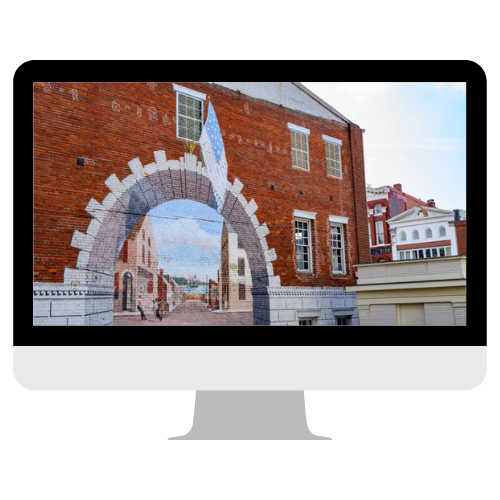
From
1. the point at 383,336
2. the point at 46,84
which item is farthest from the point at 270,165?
the point at 383,336

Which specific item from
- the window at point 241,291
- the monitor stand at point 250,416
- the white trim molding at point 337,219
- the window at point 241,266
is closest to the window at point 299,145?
the white trim molding at point 337,219

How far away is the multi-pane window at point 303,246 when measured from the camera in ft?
23.0

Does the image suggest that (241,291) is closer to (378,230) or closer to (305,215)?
(305,215)

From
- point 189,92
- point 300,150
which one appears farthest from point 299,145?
point 189,92

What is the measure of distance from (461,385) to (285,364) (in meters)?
1.55

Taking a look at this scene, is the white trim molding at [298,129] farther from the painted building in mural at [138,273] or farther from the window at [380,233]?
the painted building in mural at [138,273]

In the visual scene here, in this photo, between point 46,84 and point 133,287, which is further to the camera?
point 133,287

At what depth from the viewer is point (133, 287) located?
604cm

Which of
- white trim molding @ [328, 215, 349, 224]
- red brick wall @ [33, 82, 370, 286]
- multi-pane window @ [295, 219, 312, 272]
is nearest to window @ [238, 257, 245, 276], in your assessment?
red brick wall @ [33, 82, 370, 286]

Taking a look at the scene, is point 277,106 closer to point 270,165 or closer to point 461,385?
point 270,165

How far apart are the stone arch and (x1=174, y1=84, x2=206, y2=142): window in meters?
0.36

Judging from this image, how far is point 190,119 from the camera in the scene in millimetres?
7207

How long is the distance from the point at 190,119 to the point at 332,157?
2408mm
